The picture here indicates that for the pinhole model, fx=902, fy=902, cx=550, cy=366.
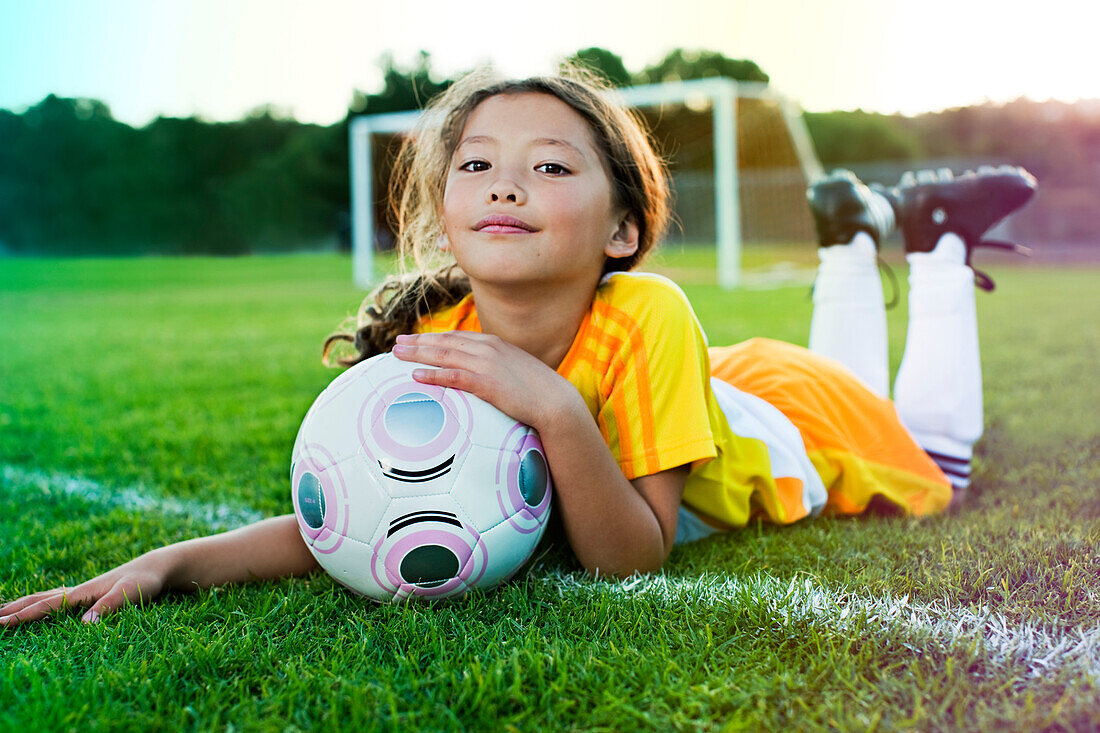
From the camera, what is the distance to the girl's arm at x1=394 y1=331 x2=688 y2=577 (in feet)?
5.64

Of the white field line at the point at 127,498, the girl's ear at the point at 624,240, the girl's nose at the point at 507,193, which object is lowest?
the white field line at the point at 127,498

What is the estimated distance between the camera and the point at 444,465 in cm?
164

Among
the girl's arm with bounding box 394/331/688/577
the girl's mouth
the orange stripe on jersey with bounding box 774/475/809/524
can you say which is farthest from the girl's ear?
the orange stripe on jersey with bounding box 774/475/809/524

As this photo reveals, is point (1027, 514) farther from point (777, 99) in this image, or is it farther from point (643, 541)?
point (777, 99)

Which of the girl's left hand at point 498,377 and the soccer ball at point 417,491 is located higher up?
the girl's left hand at point 498,377

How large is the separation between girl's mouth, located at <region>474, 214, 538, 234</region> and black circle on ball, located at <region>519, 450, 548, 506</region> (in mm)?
451

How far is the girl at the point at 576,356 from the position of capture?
68.8 inches

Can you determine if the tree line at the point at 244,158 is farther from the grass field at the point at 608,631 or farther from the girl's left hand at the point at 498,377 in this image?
the girl's left hand at the point at 498,377

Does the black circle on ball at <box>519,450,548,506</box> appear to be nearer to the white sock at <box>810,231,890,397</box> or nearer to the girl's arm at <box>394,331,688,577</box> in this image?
Result: the girl's arm at <box>394,331,688,577</box>

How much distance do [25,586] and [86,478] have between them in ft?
3.70

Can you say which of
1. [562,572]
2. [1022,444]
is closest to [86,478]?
[562,572]

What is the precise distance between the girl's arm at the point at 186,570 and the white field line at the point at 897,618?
0.56 m

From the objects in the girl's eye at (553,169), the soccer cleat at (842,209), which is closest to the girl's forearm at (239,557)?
the girl's eye at (553,169)

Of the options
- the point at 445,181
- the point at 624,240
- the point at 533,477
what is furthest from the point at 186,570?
the point at 624,240
